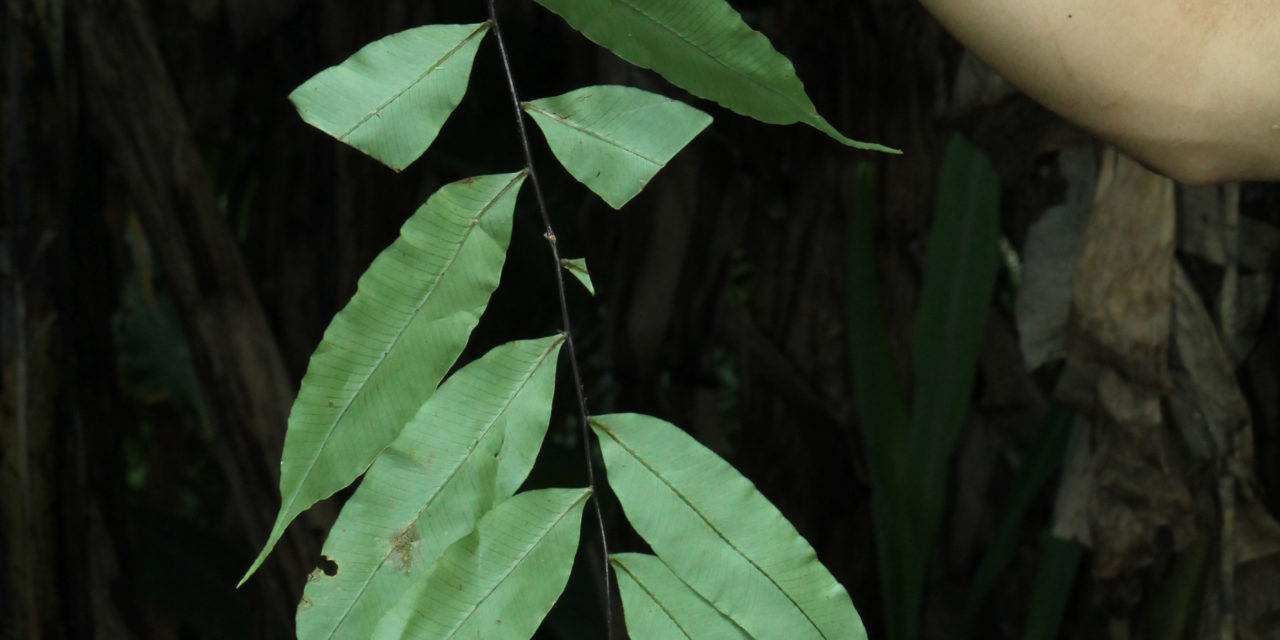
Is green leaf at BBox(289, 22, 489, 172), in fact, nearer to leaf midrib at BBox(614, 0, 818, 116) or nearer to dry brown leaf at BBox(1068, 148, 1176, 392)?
leaf midrib at BBox(614, 0, 818, 116)

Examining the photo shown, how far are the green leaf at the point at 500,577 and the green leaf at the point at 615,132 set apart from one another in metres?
0.09

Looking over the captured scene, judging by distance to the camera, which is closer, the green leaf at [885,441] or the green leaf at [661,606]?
the green leaf at [661,606]

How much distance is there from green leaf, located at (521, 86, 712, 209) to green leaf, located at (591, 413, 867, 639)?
0.25 ft

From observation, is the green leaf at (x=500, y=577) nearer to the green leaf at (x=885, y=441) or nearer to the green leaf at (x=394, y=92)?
the green leaf at (x=394, y=92)

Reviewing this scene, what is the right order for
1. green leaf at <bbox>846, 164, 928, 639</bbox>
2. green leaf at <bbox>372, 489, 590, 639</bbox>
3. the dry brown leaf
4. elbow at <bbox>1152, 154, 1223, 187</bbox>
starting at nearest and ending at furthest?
green leaf at <bbox>372, 489, 590, 639</bbox>
elbow at <bbox>1152, 154, 1223, 187</bbox>
the dry brown leaf
green leaf at <bbox>846, 164, 928, 639</bbox>

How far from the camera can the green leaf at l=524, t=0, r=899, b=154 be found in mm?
348

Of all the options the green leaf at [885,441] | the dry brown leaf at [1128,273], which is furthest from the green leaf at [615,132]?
the green leaf at [885,441]

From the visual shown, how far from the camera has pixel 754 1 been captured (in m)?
1.60

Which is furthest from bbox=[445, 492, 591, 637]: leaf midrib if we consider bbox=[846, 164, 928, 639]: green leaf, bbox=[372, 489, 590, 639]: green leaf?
bbox=[846, 164, 928, 639]: green leaf

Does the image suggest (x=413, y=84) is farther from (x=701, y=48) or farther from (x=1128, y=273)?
(x=1128, y=273)

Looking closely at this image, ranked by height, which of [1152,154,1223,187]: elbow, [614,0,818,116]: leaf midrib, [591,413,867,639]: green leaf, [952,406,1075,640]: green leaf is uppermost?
[614,0,818,116]: leaf midrib

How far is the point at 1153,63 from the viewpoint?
393 millimetres

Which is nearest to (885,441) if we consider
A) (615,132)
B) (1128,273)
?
(1128,273)

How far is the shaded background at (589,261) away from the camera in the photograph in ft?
2.83
